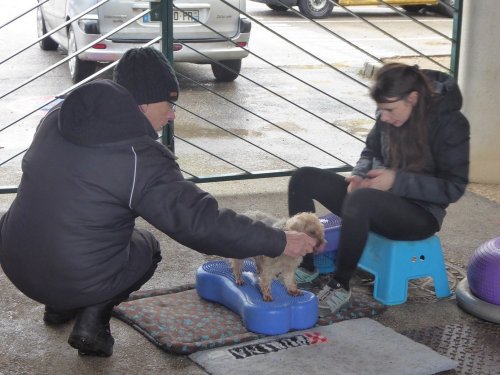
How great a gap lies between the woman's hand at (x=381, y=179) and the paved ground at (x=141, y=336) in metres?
0.57

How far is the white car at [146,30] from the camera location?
837 centimetres

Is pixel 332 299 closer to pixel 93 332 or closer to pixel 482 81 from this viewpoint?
pixel 93 332

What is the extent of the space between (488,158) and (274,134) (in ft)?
6.74

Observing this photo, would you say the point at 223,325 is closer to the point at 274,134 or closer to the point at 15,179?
the point at 15,179

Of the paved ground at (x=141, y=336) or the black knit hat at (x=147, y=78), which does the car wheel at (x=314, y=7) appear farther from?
the black knit hat at (x=147, y=78)

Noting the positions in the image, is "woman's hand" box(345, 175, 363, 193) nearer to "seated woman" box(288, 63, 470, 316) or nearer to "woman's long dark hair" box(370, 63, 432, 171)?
"seated woman" box(288, 63, 470, 316)

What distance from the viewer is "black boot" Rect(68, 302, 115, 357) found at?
3.24 m

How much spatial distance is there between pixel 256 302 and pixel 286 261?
22 cm

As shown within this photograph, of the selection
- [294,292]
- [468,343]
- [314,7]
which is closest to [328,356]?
[294,292]

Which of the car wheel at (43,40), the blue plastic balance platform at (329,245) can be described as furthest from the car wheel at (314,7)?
the blue plastic balance platform at (329,245)

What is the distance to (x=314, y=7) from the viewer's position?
610 inches

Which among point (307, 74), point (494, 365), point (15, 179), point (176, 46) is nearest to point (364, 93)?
point (307, 74)

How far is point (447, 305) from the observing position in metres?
3.97

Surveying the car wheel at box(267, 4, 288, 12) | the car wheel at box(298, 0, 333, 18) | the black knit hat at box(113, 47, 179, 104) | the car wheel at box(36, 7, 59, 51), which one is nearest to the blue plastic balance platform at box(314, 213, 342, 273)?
the black knit hat at box(113, 47, 179, 104)
